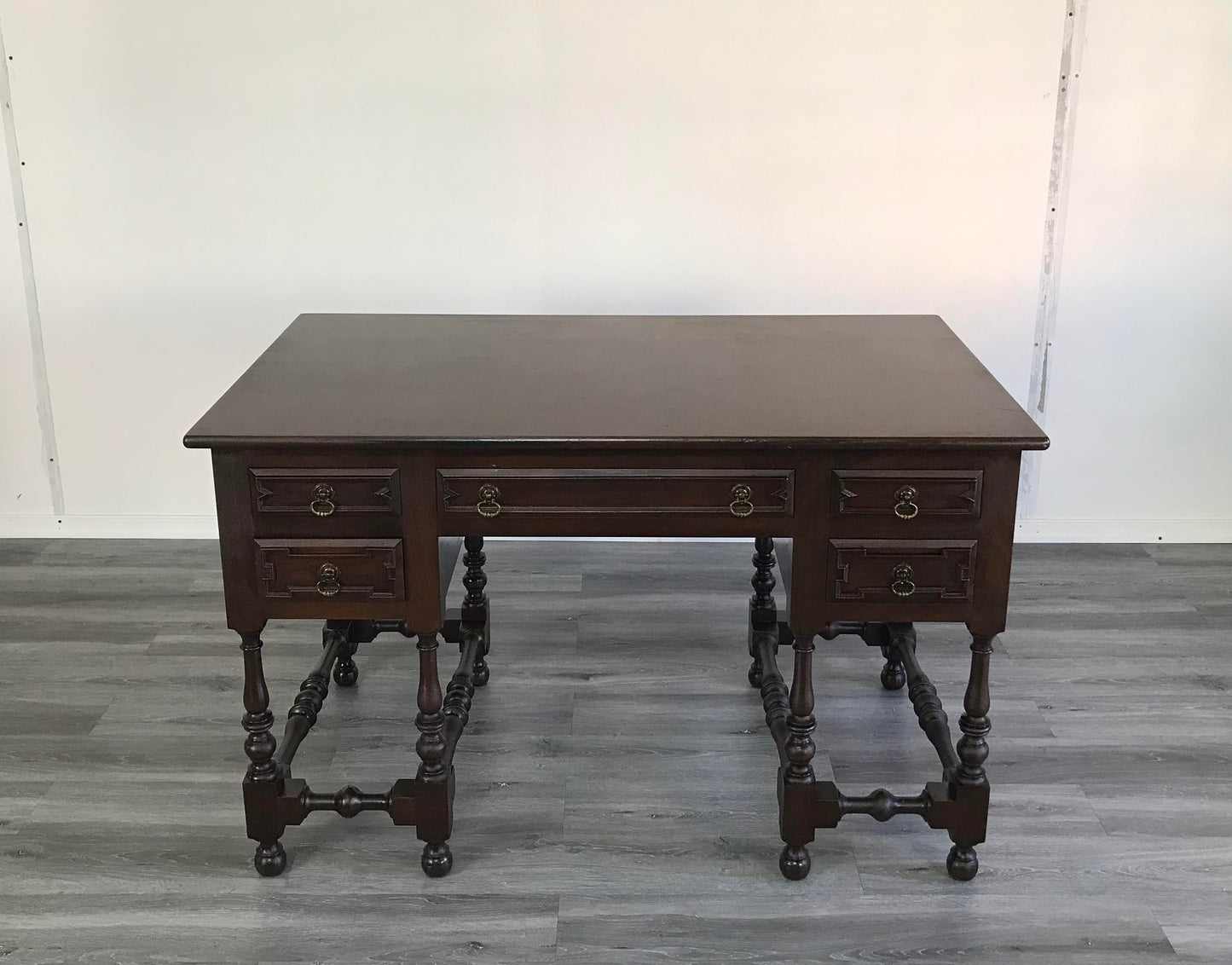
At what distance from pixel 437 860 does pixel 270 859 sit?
0.32m

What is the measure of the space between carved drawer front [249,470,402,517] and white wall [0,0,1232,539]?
1.60m

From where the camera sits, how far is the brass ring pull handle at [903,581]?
2.26 meters

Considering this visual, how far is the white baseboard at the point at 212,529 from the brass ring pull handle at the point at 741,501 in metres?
1.70

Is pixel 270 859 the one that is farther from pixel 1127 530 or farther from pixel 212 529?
pixel 1127 530

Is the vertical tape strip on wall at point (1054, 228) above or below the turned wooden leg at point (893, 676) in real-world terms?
above

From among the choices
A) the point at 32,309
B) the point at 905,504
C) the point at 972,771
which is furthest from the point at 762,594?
the point at 32,309

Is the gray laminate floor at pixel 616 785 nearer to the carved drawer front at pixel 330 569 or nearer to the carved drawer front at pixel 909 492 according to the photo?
the carved drawer front at pixel 330 569

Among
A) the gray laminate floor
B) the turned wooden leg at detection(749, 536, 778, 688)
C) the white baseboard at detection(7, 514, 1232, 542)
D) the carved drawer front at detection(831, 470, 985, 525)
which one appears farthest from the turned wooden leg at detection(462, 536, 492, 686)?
the carved drawer front at detection(831, 470, 985, 525)

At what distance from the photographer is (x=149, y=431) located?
12.7ft

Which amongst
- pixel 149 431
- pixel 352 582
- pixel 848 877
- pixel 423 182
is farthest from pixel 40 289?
pixel 848 877

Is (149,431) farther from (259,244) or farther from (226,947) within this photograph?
(226,947)

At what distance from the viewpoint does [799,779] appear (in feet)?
8.00

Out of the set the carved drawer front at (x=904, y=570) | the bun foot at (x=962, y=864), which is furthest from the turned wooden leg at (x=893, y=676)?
the carved drawer front at (x=904, y=570)

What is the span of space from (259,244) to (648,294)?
3.74 feet
